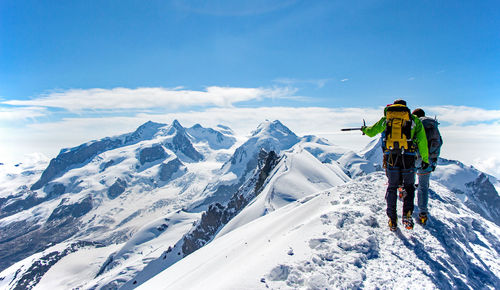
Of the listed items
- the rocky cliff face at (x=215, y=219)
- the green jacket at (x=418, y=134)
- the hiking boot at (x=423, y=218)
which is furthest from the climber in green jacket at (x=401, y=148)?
the rocky cliff face at (x=215, y=219)

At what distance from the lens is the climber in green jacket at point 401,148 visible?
929cm

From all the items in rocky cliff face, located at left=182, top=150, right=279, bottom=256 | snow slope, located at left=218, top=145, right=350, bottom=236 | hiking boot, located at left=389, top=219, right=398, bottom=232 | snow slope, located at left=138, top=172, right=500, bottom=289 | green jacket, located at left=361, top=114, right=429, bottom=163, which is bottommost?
rocky cliff face, located at left=182, top=150, right=279, bottom=256

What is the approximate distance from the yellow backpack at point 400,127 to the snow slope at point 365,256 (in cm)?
322

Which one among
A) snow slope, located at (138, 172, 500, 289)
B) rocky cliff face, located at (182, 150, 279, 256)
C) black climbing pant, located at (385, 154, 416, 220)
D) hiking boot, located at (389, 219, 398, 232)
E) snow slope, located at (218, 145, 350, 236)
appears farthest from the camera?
rocky cliff face, located at (182, 150, 279, 256)

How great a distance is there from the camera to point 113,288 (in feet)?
392

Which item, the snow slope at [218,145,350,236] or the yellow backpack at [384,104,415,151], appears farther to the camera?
the snow slope at [218,145,350,236]

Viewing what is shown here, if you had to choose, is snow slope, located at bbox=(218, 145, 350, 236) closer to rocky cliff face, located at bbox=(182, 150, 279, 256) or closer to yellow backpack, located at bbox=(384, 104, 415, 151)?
rocky cliff face, located at bbox=(182, 150, 279, 256)

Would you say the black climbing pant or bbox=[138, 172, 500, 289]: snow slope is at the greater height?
the black climbing pant

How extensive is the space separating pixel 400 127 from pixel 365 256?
14.7ft

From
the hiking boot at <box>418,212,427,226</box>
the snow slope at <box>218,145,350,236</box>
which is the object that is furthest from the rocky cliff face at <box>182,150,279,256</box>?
the hiking boot at <box>418,212,427,226</box>

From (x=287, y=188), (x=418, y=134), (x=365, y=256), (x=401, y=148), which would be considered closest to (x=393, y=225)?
(x=365, y=256)

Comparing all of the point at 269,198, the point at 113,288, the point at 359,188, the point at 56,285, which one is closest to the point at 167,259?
the point at 113,288

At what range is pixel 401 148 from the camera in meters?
9.37

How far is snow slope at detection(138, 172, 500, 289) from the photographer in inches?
303
